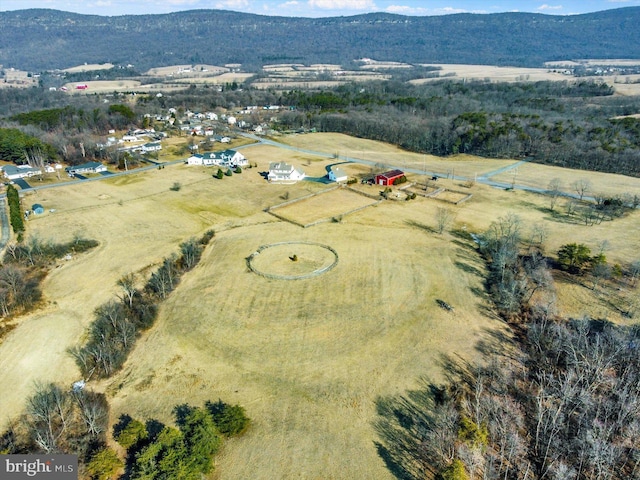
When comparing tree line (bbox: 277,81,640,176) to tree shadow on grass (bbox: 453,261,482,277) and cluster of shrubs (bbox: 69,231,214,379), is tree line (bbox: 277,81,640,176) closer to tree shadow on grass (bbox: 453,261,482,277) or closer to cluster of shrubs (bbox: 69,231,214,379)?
tree shadow on grass (bbox: 453,261,482,277)

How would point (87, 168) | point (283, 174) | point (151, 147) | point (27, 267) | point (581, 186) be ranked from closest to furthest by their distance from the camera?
point (27, 267) < point (581, 186) < point (283, 174) < point (87, 168) < point (151, 147)

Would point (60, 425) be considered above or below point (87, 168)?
below

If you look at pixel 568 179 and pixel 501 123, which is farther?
pixel 501 123

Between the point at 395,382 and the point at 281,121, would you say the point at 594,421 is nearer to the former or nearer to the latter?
the point at 395,382

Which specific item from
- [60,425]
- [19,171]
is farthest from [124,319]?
[19,171]

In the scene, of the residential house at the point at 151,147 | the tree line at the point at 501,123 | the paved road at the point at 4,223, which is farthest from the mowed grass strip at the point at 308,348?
the residential house at the point at 151,147

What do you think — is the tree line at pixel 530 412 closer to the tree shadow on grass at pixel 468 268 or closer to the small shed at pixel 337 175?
the tree shadow on grass at pixel 468 268

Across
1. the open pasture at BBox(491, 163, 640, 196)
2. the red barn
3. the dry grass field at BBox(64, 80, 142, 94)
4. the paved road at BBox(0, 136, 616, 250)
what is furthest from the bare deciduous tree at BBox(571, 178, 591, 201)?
the dry grass field at BBox(64, 80, 142, 94)

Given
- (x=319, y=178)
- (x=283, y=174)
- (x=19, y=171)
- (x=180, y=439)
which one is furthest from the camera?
(x=19, y=171)

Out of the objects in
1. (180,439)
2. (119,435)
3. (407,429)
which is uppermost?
(180,439)

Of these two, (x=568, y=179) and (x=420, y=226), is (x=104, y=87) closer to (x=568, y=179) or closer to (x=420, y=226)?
(x=420, y=226)
